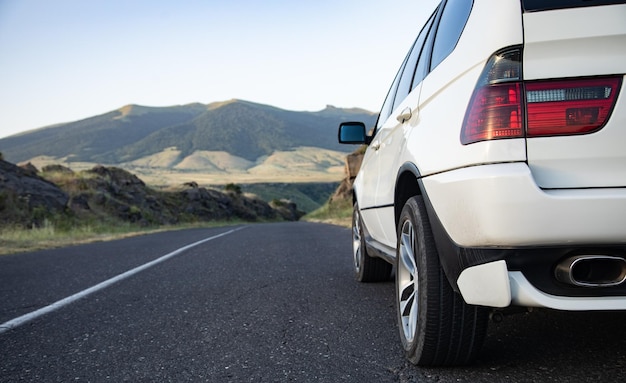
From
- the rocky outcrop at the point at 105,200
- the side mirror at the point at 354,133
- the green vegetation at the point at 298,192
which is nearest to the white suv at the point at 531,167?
the side mirror at the point at 354,133

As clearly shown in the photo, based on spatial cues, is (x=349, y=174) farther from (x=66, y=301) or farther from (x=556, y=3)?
(x=556, y=3)

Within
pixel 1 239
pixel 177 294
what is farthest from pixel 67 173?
pixel 177 294

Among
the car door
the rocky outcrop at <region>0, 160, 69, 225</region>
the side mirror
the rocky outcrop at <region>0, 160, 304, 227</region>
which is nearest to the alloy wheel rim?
the car door

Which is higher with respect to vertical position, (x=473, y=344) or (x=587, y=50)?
(x=587, y=50)

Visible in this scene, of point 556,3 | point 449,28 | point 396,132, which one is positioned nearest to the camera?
point 556,3

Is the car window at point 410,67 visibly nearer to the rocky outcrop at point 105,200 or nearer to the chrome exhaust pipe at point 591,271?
the chrome exhaust pipe at point 591,271

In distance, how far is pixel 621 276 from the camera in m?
1.94

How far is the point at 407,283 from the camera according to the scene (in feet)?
9.86

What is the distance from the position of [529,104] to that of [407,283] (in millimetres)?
1337

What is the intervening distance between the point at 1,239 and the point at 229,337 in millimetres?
11482

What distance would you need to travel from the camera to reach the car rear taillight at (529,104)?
1947 mm

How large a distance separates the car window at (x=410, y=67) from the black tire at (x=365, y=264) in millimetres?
1508

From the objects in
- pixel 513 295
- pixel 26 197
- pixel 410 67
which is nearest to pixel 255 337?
pixel 513 295

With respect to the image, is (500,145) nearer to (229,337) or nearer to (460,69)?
(460,69)
